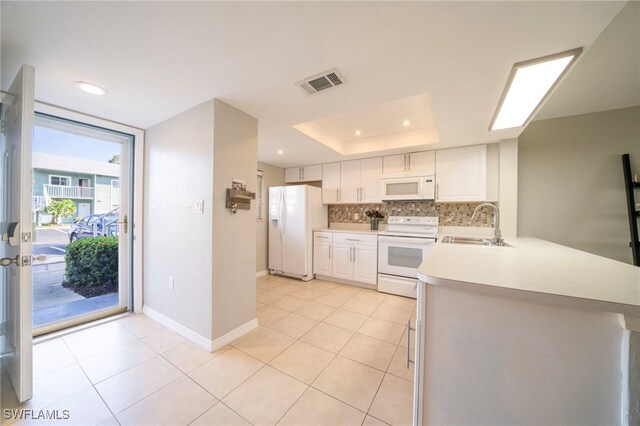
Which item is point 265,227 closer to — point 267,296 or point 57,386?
point 267,296

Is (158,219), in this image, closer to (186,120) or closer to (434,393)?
(186,120)

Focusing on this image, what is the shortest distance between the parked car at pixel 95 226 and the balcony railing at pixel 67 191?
0.25m

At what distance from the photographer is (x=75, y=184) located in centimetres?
224

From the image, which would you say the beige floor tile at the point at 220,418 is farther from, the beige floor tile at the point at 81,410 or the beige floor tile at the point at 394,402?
→ the beige floor tile at the point at 394,402

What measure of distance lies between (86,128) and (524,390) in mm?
3905

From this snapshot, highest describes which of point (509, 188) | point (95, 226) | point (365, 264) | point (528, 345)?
point (509, 188)

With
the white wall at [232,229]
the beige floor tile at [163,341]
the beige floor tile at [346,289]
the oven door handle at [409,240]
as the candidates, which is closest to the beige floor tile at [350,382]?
the white wall at [232,229]

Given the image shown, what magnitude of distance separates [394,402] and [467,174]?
113 inches

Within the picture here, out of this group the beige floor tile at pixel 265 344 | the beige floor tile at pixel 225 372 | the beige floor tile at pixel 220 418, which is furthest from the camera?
the beige floor tile at pixel 265 344

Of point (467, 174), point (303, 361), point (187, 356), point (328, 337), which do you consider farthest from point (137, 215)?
point (467, 174)

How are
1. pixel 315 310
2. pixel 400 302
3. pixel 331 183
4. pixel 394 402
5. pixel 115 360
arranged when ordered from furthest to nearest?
1. pixel 331 183
2. pixel 400 302
3. pixel 315 310
4. pixel 115 360
5. pixel 394 402

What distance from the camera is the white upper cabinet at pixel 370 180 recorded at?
3619 millimetres

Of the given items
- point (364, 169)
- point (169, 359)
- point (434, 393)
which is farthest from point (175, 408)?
point (364, 169)

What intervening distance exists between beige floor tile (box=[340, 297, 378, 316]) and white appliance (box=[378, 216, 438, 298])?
52cm
